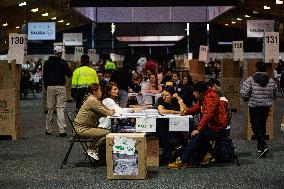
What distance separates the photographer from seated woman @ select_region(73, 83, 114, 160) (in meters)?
8.49

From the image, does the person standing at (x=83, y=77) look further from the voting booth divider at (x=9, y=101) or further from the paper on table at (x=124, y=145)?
the paper on table at (x=124, y=145)

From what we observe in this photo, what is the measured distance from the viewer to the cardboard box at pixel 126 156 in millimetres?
7633

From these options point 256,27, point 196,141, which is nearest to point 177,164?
point 196,141

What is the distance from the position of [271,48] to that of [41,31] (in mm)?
18188

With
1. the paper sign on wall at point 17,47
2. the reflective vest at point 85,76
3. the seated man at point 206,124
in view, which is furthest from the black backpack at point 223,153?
the paper sign on wall at point 17,47

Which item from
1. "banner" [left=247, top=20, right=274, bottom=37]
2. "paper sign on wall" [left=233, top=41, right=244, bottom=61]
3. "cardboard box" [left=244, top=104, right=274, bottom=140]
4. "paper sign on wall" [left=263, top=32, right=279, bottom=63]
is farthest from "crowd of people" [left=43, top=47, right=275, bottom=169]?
"banner" [left=247, top=20, right=274, bottom=37]

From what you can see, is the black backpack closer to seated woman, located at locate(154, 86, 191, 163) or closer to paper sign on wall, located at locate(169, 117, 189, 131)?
seated woman, located at locate(154, 86, 191, 163)

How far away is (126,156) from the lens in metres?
7.66

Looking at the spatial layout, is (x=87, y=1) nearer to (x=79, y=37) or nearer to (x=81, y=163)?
(x=79, y=37)

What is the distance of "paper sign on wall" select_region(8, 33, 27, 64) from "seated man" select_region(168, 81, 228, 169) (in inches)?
171

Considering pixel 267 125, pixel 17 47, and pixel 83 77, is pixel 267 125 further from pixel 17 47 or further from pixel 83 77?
pixel 17 47

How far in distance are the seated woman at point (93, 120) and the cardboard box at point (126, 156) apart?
0.84 m

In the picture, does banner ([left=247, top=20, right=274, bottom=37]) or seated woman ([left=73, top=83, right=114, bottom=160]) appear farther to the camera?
banner ([left=247, top=20, right=274, bottom=37])

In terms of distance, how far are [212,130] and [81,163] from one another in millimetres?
1855
